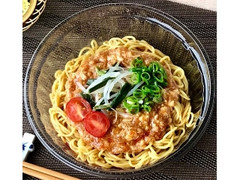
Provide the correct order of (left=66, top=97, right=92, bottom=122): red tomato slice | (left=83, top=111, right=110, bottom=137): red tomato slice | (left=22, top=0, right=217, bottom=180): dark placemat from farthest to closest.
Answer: (left=22, top=0, right=217, bottom=180): dark placemat, (left=66, top=97, right=92, bottom=122): red tomato slice, (left=83, top=111, right=110, bottom=137): red tomato slice

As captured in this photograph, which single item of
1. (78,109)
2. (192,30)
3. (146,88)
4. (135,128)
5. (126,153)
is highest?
(192,30)

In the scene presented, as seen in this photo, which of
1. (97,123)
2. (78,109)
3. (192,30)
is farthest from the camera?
(192,30)

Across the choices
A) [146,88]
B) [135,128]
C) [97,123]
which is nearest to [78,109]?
[97,123]

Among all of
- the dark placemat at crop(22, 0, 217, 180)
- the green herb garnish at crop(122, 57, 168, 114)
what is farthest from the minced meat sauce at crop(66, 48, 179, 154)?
the dark placemat at crop(22, 0, 217, 180)

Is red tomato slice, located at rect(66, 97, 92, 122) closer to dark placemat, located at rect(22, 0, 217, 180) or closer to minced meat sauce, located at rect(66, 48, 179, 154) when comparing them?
minced meat sauce, located at rect(66, 48, 179, 154)

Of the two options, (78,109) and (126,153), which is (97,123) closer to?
(78,109)

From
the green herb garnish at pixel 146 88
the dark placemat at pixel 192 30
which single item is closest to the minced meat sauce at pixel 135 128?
the green herb garnish at pixel 146 88

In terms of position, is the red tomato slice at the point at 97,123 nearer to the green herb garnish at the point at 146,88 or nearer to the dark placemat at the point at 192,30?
the green herb garnish at the point at 146,88
